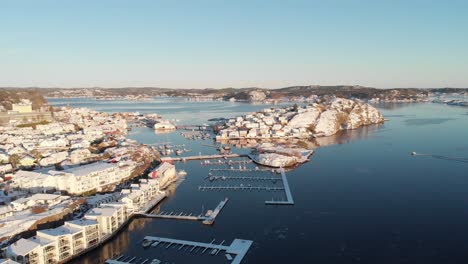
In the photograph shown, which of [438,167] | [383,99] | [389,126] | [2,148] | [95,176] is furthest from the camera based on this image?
[383,99]

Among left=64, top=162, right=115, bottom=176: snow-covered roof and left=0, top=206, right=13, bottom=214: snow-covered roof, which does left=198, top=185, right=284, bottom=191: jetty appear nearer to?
left=64, top=162, right=115, bottom=176: snow-covered roof

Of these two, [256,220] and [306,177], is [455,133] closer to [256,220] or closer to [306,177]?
[306,177]

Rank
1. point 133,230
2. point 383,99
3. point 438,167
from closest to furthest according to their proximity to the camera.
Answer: point 133,230 → point 438,167 → point 383,99

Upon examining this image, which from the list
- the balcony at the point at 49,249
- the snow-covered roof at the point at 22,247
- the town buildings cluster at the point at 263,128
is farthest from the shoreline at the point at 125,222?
the town buildings cluster at the point at 263,128

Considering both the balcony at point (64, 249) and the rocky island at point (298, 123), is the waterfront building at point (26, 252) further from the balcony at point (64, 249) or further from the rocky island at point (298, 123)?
the rocky island at point (298, 123)

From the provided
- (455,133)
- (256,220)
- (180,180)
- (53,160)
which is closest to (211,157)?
(180,180)

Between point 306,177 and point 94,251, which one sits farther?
point 306,177
